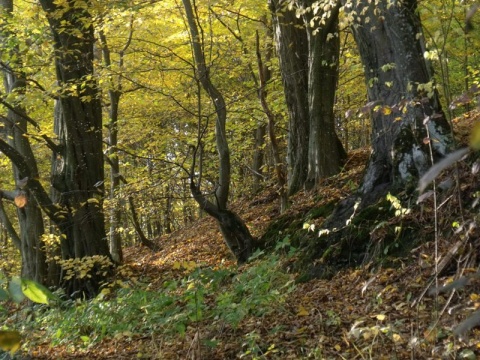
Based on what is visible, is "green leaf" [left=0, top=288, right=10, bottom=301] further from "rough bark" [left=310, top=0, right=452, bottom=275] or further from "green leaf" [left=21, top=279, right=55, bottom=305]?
"rough bark" [left=310, top=0, right=452, bottom=275]

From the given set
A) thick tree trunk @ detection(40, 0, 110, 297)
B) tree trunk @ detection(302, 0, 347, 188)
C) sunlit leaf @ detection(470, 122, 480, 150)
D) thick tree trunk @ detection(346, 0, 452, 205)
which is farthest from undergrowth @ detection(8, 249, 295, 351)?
sunlit leaf @ detection(470, 122, 480, 150)

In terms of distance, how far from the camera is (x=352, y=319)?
14.5ft

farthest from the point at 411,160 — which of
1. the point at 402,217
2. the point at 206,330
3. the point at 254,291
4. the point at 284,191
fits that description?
the point at 284,191

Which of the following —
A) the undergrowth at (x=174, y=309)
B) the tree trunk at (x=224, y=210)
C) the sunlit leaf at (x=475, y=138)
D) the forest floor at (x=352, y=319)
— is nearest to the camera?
the sunlit leaf at (x=475, y=138)

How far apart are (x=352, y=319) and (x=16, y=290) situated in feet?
11.9

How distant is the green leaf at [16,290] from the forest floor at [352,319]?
238 cm

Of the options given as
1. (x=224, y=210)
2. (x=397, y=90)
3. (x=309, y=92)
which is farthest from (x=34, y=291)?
(x=309, y=92)

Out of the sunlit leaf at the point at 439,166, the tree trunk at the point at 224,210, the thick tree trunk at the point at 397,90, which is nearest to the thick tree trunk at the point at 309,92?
the tree trunk at the point at 224,210

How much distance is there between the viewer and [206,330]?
526cm

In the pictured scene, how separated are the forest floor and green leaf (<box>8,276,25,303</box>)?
7.80 feet

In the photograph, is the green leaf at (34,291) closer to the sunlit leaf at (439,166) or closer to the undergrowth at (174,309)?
the sunlit leaf at (439,166)

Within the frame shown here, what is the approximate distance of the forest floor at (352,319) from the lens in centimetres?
362

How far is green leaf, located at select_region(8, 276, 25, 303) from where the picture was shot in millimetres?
1287

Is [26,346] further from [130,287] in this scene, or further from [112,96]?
[112,96]
